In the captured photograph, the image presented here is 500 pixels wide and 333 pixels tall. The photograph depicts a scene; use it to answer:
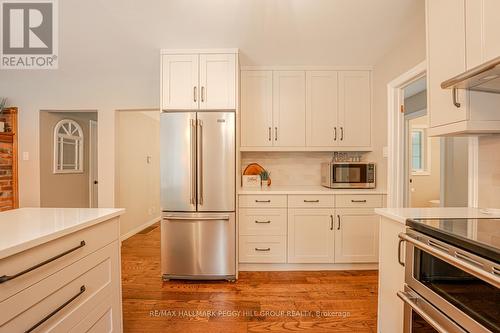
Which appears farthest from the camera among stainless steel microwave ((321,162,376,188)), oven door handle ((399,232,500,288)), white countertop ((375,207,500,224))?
stainless steel microwave ((321,162,376,188))

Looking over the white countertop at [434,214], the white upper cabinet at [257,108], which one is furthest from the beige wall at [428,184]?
the white countertop at [434,214]

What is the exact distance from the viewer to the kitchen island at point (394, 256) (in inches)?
52.4

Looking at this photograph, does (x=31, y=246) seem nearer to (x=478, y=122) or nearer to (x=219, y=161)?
(x=219, y=161)

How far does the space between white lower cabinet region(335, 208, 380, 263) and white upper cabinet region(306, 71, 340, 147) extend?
0.90m

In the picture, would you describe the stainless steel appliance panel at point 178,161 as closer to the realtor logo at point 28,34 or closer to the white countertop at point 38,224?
the white countertop at point 38,224

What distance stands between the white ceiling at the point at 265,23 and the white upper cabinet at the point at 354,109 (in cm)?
30

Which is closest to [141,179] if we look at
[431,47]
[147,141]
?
[147,141]

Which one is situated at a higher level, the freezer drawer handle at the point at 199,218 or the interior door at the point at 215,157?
the interior door at the point at 215,157

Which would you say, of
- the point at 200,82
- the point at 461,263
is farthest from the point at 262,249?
the point at 461,263

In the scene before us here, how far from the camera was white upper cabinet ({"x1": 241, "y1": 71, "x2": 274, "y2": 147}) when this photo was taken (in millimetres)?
3053

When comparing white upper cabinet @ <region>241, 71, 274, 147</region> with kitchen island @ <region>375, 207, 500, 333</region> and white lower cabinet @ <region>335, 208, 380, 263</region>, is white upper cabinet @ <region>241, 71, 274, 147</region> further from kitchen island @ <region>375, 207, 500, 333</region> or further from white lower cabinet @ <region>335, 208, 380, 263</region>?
kitchen island @ <region>375, 207, 500, 333</region>

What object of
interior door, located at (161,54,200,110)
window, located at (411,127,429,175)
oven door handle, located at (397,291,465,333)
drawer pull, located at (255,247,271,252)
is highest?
interior door, located at (161,54,200,110)

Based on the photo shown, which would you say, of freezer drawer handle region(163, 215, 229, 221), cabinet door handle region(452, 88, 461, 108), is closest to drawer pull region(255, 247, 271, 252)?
freezer drawer handle region(163, 215, 229, 221)

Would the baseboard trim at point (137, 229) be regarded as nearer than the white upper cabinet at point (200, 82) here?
No
